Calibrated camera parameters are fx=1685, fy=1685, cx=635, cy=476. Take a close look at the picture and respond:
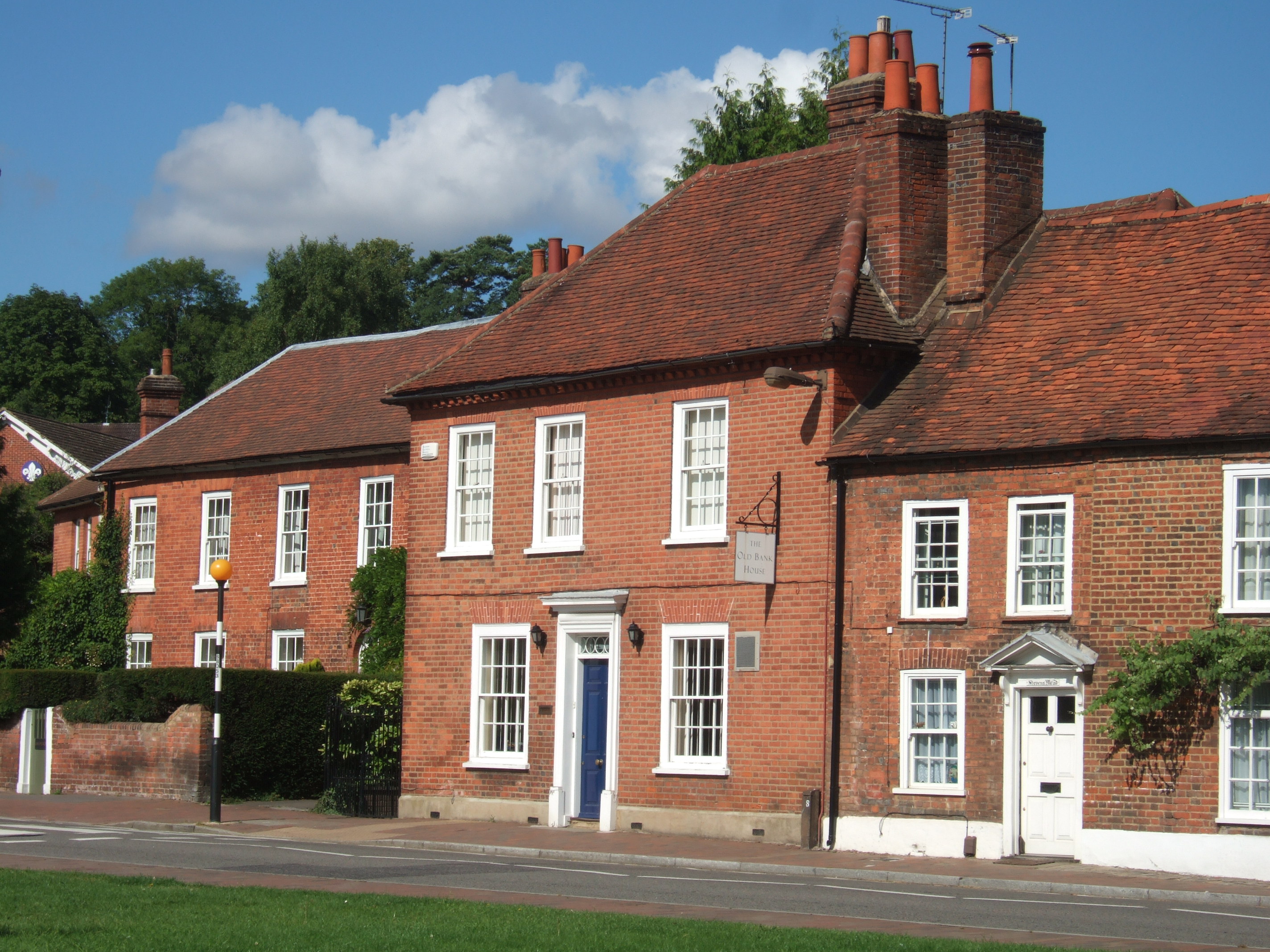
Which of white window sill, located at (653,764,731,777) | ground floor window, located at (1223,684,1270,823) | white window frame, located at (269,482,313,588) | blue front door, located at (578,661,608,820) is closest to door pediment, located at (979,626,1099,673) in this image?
ground floor window, located at (1223,684,1270,823)

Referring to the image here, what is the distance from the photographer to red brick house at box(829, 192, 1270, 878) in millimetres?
19656

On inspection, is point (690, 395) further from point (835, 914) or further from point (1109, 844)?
point (835, 914)

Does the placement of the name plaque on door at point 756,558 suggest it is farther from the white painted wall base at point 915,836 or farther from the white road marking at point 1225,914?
the white road marking at point 1225,914

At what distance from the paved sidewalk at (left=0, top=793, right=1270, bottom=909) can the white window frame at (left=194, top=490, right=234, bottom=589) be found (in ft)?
23.9

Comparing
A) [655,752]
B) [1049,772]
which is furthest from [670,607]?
[1049,772]

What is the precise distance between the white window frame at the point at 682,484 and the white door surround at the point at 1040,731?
4738 mm

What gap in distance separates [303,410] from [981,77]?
18820 mm

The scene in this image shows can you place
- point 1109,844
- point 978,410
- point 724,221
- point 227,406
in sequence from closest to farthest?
point 1109,844, point 978,410, point 724,221, point 227,406

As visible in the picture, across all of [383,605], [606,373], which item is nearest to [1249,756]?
[606,373]

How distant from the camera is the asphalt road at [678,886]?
14.8 metres

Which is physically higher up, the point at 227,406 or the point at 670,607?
the point at 227,406

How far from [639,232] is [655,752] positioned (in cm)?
931

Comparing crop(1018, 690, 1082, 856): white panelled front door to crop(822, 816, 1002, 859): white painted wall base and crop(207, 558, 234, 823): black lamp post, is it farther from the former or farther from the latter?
crop(207, 558, 234, 823): black lamp post

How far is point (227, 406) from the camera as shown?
4041 cm
